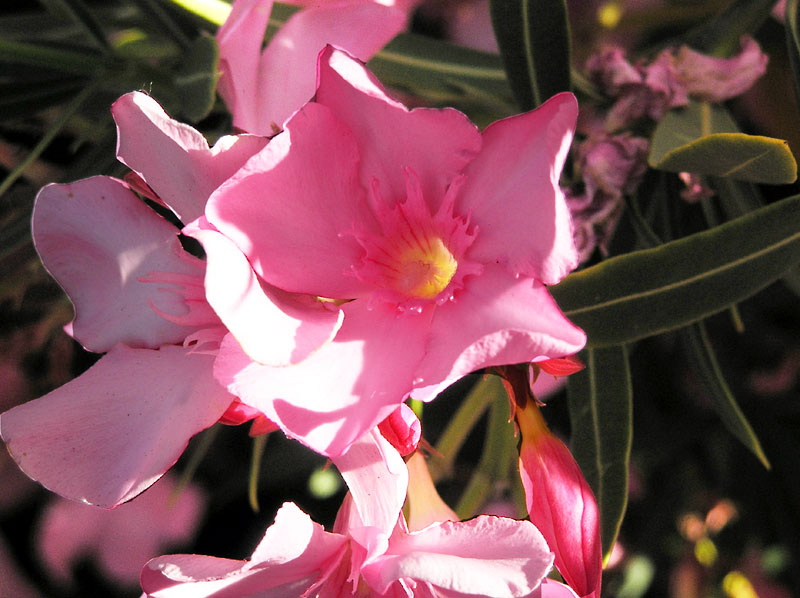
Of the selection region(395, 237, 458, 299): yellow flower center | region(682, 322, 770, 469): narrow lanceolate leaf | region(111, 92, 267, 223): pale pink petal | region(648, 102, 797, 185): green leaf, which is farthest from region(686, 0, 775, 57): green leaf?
region(111, 92, 267, 223): pale pink petal

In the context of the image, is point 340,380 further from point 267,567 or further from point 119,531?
point 119,531

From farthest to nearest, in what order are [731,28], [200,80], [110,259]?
[731,28] < [200,80] < [110,259]

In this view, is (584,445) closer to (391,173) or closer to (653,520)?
(391,173)

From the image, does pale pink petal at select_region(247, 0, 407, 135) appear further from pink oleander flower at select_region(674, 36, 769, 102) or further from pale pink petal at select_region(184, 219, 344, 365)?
pink oleander flower at select_region(674, 36, 769, 102)

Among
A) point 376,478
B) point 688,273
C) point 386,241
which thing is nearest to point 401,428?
point 376,478

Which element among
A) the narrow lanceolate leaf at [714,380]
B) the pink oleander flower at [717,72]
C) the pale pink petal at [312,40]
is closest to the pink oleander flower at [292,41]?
the pale pink petal at [312,40]

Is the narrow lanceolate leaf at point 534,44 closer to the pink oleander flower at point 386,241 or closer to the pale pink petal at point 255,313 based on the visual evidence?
the pink oleander flower at point 386,241
